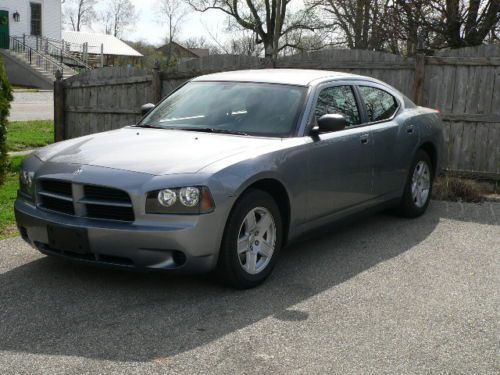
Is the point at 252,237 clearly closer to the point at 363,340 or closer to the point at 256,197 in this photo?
the point at 256,197

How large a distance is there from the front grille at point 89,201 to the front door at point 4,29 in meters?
37.7

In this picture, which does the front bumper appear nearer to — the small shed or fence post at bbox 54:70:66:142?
fence post at bbox 54:70:66:142

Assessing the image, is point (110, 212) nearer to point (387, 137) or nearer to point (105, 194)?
point (105, 194)

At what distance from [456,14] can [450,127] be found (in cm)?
505

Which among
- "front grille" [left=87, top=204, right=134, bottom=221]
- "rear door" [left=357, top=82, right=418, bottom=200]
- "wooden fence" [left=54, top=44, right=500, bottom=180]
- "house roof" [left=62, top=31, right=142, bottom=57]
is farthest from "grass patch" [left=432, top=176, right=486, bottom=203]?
"house roof" [left=62, top=31, right=142, bottom=57]

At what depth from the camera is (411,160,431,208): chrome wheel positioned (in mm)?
7691

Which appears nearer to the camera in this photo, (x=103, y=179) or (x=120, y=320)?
(x=120, y=320)

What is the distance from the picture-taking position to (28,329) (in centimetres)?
428

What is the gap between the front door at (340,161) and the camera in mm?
5801

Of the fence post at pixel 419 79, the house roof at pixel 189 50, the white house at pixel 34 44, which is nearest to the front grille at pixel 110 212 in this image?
the fence post at pixel 419 79

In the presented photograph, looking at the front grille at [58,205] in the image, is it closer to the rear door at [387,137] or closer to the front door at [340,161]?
the front door at [340,161]

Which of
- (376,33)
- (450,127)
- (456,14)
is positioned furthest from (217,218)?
(376,33)

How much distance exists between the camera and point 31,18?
42.2m

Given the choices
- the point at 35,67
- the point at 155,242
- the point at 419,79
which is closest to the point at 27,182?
the point at 155,242
